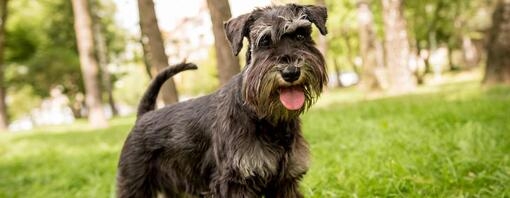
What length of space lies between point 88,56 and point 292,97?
1667 centimetres

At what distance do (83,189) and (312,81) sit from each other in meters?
4.81

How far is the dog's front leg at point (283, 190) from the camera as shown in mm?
3837

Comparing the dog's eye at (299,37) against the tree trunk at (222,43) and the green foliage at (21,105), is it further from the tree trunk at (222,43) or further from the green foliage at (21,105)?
the green foliage at (21,105)

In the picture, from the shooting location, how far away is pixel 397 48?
19906mm

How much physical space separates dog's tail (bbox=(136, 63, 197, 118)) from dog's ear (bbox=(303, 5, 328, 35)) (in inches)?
52.3

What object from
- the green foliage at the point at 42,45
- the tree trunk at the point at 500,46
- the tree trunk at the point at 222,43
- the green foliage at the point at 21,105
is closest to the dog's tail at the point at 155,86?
the tree trunk at the point at 222,43

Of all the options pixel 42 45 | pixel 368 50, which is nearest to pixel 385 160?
pixel 368 50

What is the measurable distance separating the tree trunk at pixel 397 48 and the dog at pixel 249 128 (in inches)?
643

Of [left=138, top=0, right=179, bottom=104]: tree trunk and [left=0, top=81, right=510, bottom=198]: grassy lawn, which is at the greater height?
[left=138, top=0, right=179, bottom=104]: tree trunk

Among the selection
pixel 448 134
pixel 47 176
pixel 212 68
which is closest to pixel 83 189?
pixel 47 176

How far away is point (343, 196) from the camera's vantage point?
4.95 meters

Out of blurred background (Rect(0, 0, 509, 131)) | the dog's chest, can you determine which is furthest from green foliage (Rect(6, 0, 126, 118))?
the dog's chest

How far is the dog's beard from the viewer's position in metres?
3.40

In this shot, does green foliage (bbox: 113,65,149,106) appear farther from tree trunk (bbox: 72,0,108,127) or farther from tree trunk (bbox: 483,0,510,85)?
tree trunk (bbox: 483,0,510,85)
